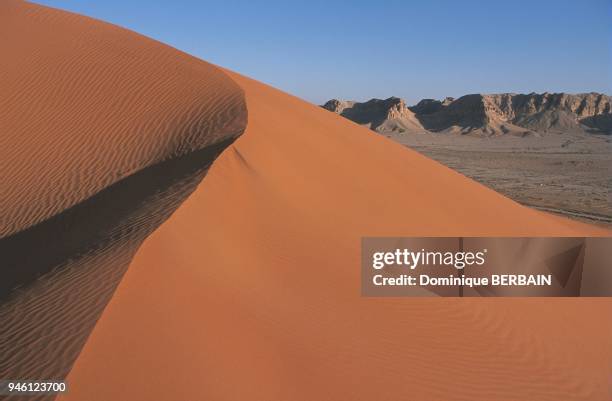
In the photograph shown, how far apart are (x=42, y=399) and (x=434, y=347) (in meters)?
A: 3.35

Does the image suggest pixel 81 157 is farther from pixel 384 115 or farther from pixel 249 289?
pixel 384 115

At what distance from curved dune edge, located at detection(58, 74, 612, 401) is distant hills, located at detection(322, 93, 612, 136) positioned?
261 feet

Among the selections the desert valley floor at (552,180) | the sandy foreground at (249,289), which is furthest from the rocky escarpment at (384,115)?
the sandy foreground at (249,289)

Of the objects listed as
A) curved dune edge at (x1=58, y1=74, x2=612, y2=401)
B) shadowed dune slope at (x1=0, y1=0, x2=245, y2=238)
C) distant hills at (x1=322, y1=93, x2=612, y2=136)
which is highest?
distant hills at (x1=322, y1=93, x2=612, y2=136)

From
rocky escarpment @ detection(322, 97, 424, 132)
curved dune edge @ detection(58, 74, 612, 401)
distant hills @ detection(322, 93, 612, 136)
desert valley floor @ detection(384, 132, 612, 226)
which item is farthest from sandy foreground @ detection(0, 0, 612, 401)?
rocky escarpment @ detection(322, 97, 424, 132)

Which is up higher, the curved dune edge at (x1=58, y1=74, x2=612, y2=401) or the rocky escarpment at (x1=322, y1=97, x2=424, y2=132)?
the rocky escarpment at (x1=322, y1=97, x2=424, y2=132)

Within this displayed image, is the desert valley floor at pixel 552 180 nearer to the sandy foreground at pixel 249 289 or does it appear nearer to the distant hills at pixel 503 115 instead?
the sandy foreground at pixel 249 289

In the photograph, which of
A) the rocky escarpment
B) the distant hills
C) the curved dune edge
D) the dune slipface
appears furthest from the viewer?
the rocky escarpment

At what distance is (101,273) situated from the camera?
4.50m

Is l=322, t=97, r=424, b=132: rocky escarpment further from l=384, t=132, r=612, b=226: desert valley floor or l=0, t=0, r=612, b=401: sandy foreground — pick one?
l=0, t=0, r=612, b=401: sandy foreground

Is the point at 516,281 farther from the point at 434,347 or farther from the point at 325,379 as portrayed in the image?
the point at 325,379

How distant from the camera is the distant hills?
3376 inches

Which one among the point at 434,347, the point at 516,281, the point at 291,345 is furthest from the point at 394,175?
the point at 291,345

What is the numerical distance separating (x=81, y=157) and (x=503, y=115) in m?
97.0
